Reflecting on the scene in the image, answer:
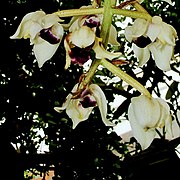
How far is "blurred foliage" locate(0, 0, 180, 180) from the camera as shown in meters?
1.17

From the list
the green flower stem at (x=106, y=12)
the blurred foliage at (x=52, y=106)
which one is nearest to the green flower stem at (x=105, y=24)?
the green flower stem at (x=106, y=12)

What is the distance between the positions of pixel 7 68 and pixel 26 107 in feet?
0.31

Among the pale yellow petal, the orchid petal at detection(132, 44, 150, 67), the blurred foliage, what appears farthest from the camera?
the blurred foliage

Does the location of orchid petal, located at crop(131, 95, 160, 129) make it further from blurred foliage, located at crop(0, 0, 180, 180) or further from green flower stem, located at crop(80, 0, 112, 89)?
blurred foliage, located at crop(0, 0, 180, 180)

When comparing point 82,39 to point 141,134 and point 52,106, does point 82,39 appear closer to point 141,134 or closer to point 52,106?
point 141,134

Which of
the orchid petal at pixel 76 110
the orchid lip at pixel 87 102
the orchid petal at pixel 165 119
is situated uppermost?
the orchid petal at pixel 76 110

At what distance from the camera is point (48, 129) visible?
1257mm

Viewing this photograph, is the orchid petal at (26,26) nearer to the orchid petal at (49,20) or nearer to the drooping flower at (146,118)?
the orchid petal at (49,20)

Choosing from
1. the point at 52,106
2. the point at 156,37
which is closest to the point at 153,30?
the point at 156,37

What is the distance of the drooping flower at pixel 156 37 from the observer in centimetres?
49

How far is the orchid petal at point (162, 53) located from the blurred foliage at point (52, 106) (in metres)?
0.64

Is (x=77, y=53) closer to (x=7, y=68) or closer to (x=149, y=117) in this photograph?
(x=149, y=117)

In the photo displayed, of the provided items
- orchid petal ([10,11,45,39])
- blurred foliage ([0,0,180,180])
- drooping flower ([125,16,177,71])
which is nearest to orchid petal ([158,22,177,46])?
drooping flower ([125,16,177,71])

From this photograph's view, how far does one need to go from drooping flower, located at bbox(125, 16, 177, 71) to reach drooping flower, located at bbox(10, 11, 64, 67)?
0.07 m
